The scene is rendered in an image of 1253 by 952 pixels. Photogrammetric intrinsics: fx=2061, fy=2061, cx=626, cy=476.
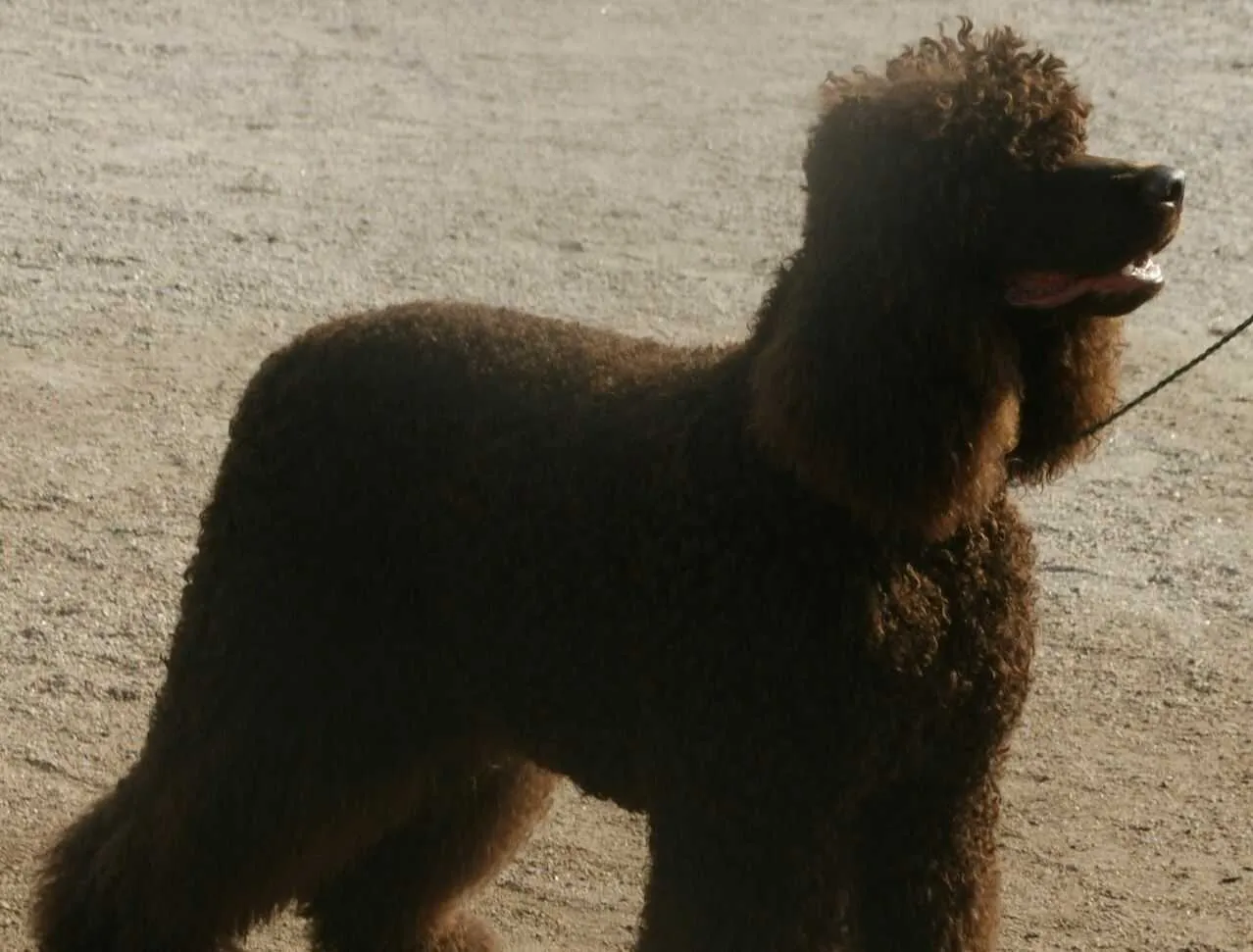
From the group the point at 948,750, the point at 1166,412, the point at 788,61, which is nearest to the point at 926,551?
the point at 948,750

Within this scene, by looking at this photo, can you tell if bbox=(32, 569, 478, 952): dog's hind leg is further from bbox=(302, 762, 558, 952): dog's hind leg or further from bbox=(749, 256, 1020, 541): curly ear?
bbox=(749, 256, 1020, 541): curly ear

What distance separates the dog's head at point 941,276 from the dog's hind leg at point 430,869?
1.40 m

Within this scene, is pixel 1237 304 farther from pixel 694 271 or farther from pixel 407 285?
pixel 407 285

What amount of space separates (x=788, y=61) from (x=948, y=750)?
31.5 feet

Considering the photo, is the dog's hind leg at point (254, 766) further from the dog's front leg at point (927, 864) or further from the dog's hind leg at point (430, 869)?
the dog's front leg at point (927, 864)

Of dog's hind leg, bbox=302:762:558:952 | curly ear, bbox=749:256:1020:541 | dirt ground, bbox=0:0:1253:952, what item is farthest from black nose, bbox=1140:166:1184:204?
dirt ground, bbox=0:0:1253:952

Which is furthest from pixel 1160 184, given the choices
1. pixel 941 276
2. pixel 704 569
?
pixel 704 569

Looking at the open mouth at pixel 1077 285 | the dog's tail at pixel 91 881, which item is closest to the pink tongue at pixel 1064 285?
the open mouth at pixel 1077 285

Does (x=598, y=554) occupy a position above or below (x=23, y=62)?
above

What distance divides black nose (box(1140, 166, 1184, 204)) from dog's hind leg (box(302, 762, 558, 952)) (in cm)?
180

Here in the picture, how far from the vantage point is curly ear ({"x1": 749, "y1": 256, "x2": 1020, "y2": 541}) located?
2.87m

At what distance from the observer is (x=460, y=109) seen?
37.8 ft

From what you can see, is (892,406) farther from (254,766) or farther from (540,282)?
(540,282)

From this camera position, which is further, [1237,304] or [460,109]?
[460,109]
